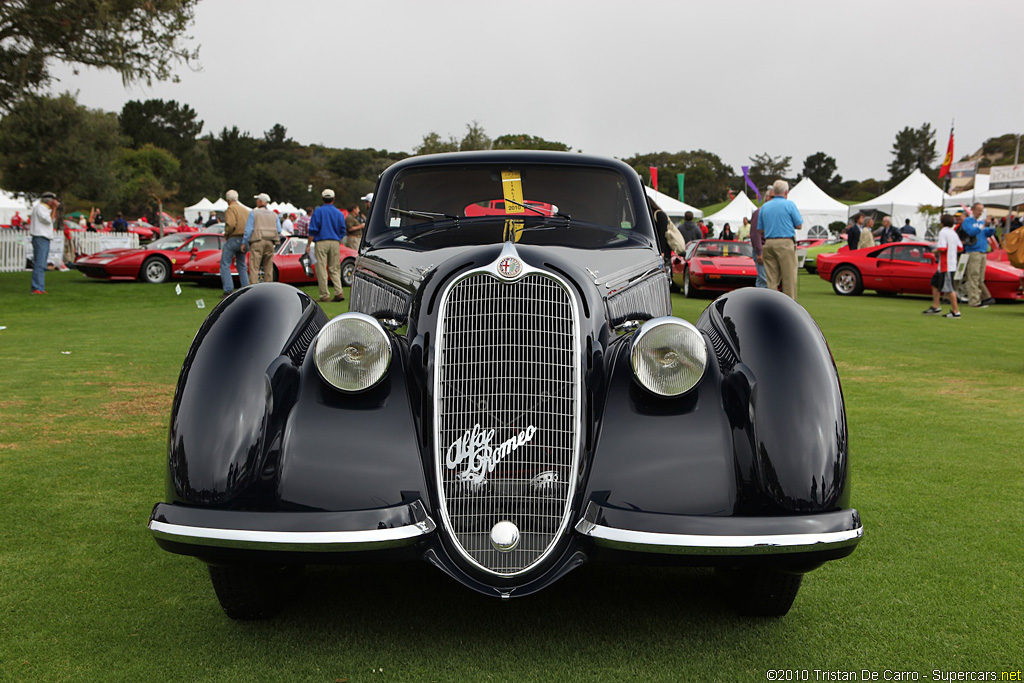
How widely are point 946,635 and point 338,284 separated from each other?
13086mm

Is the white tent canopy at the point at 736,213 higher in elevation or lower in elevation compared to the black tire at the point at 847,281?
higher

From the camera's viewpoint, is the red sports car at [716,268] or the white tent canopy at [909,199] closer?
the red sports car at [716,268]

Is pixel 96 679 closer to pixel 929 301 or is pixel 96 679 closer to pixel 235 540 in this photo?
pixel 235 540

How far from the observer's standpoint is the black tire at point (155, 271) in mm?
19656

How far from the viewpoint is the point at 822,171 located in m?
124

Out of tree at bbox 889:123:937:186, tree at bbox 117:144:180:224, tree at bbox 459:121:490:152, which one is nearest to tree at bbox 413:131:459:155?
tree at bbox 459:121:490:152

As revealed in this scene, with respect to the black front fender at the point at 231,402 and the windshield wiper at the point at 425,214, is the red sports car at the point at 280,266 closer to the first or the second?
the windshield wiper at the point at 425,214

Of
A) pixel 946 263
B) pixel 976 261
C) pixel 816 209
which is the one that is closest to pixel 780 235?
pixel 946 263

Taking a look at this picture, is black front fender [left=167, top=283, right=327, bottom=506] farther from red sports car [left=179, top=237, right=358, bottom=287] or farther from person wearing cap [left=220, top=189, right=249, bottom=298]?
red sports car [left=179, top=237, right=358, bottom=287]

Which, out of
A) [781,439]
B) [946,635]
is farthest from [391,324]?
[946,635]

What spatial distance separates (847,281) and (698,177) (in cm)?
9236

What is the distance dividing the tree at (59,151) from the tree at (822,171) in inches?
3958

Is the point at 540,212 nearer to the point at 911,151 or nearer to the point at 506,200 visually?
the point at 506,200

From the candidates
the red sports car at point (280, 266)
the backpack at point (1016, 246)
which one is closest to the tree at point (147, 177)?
the red sports car at point (280, 266)
